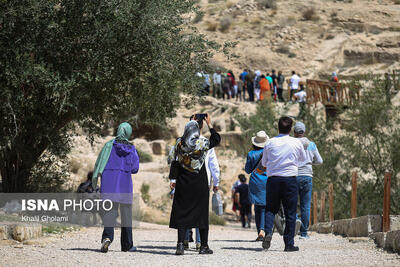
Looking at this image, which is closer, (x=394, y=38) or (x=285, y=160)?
(x=285, y=160)

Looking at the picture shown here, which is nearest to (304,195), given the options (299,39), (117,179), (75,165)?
(117,179)

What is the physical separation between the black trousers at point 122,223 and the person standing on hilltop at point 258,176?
2008 mm

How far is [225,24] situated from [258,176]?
Answer: 49.6 metres

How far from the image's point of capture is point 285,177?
25.8ft

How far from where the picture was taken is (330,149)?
1035 inches

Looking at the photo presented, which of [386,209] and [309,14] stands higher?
[309,14]

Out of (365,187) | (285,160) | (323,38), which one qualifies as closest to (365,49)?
(323,38)

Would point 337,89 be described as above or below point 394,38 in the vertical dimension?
below

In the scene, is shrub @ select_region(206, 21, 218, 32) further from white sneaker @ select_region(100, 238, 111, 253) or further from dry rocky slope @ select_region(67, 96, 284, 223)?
white sneaker @ select_region(100, 238, 111, 253)

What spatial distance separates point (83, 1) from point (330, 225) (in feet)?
21.1

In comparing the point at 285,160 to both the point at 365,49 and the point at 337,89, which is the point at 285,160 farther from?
the point at 365,49

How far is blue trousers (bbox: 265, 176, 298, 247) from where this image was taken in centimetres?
787

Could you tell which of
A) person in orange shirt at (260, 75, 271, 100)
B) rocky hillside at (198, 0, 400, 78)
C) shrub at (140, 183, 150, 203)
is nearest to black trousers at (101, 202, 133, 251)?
shrub at (140, 183, 150, 203)

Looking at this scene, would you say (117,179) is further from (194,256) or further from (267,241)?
(267,241)
